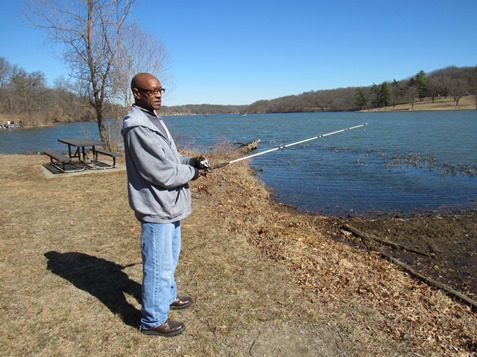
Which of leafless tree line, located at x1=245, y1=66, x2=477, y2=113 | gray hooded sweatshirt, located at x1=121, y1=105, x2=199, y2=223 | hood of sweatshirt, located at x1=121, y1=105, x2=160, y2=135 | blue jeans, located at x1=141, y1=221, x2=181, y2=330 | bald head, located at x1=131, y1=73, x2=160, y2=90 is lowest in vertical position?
blue jeans, located at x1=141, y1=221, x2=181, y2=330

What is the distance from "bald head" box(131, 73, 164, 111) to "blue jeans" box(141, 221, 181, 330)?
1.04m

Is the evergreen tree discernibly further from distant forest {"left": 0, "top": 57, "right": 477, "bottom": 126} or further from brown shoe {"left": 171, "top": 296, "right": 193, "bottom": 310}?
brown shoe {"left": 171, "top": 296, "right": 193, "bottom": 310}

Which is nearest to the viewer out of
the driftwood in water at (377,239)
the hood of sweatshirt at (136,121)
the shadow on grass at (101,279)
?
the hood of sweatshirt at (136,121)

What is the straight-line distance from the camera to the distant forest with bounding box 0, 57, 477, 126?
64438 millimetres

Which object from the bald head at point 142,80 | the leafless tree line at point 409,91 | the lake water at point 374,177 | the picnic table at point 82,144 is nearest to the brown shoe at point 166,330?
the bald head at point 142,80

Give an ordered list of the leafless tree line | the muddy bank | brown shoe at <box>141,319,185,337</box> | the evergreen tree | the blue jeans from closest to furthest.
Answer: the blue jeans < brown shoe at <box>141,319,185,337</box> < the muddy bank < the evergreen tree < the leafless tree line

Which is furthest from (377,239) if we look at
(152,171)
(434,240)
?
(152,171)

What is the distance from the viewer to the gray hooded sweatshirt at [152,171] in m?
2.89

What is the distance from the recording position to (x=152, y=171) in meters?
2.90

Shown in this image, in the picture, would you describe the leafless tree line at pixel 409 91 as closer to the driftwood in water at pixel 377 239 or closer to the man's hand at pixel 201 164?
the driftwood in water at pixel 377 239

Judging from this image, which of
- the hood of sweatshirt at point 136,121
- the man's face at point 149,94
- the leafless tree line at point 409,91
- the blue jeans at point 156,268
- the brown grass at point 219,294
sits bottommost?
the brown grass at point 219,294

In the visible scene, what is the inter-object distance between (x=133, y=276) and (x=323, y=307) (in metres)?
2.44

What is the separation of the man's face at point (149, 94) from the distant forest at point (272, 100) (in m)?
14.7

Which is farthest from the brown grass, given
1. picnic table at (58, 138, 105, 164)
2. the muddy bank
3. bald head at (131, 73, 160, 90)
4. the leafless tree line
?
the leafless tree line
